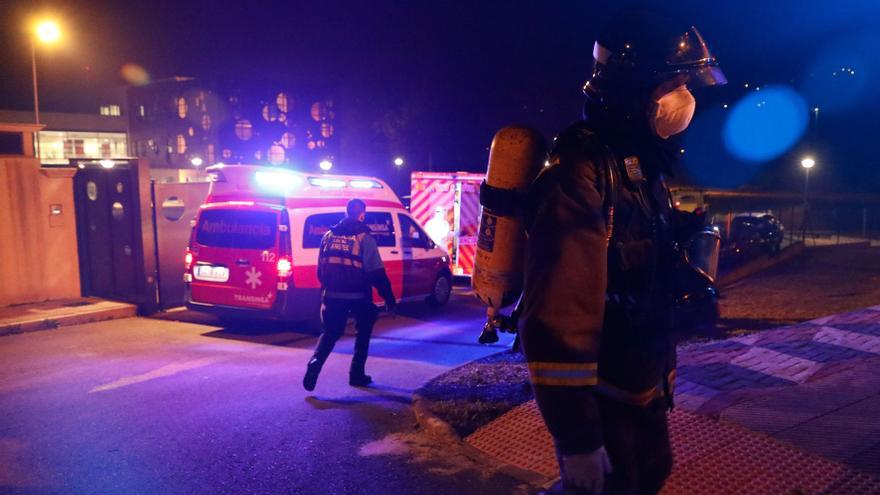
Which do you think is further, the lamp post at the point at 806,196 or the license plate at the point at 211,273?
the lamp post at the point at 806,196

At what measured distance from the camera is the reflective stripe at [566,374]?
1.85 m

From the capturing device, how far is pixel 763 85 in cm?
5016

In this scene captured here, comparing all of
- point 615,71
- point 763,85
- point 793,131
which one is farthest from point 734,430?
point 793,131

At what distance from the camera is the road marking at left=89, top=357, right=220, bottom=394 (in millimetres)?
6852

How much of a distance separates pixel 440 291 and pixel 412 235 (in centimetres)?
124

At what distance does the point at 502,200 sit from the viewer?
2215 millimetres

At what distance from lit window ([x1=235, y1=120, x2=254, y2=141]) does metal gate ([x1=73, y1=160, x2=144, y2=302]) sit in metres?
67.9

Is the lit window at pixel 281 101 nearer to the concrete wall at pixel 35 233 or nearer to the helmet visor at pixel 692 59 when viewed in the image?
the concrete wall at pixel 35 233

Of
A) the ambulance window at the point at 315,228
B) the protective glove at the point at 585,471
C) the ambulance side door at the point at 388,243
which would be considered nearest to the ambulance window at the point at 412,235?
the ambulance side door at the point at 388,243

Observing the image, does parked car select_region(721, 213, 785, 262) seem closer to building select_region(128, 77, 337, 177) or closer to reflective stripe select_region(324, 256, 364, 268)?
reflective stripe select_region(324, 256, 364, 268)

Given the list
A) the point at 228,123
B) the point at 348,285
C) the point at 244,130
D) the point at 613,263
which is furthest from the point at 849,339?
the point at 244,130

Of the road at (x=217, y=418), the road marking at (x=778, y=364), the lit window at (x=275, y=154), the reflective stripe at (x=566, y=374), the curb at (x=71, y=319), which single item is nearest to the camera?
the reflective stripe at (x=566, y=374)

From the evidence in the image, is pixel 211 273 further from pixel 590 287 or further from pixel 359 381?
pixel 590 287

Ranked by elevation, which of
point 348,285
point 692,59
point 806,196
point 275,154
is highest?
point 275,154
